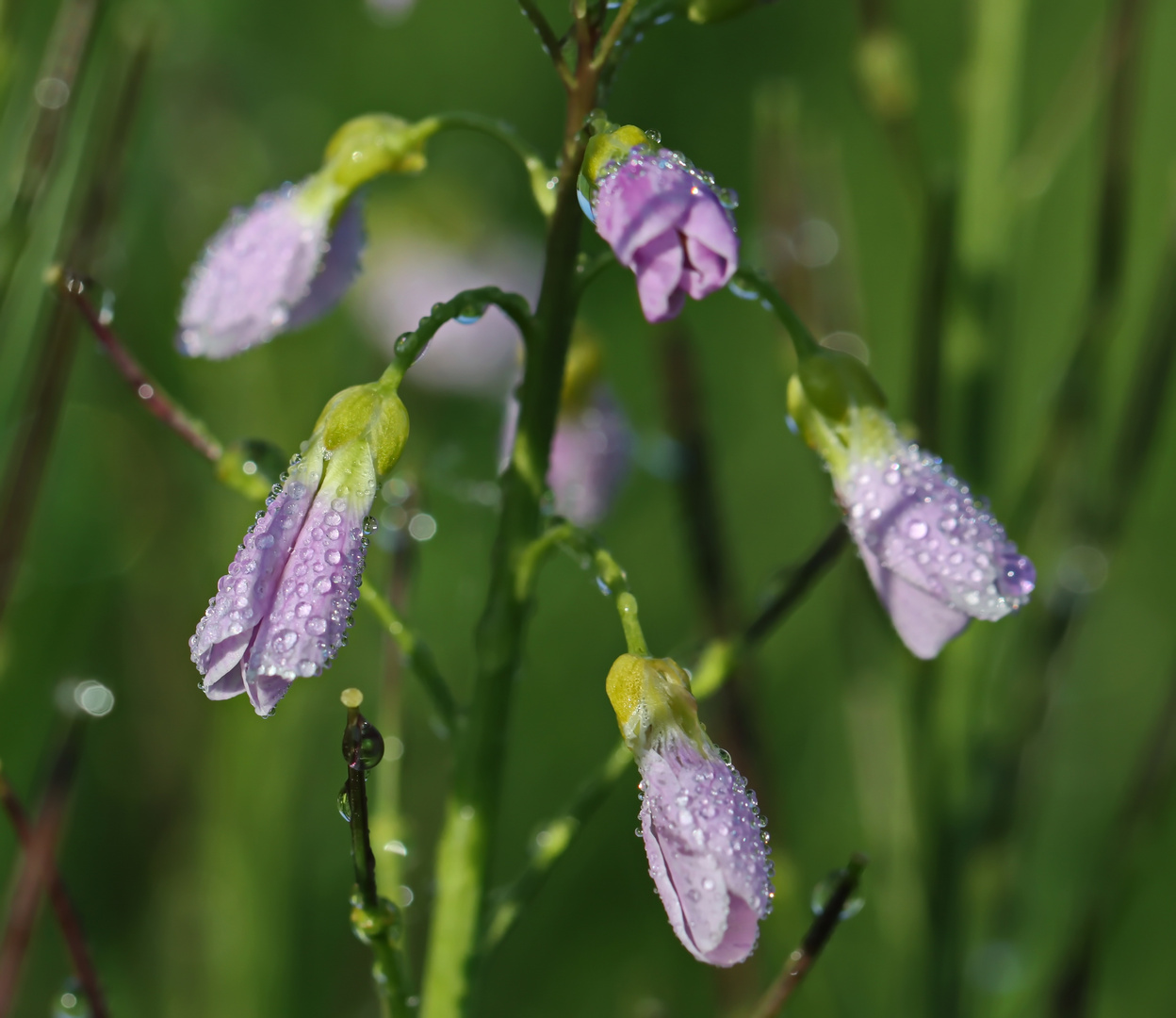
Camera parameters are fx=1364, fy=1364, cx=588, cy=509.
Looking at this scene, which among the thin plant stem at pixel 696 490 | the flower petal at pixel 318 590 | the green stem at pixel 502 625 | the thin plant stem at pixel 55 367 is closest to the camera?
the flower petal at pixel 318 590

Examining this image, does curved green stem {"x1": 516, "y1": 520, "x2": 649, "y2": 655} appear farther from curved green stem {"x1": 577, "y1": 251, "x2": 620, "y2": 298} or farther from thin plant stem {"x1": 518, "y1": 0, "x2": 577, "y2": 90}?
thin plant stem {"x1": 518, "y1": 0, "x2": 577, "y2": 90}

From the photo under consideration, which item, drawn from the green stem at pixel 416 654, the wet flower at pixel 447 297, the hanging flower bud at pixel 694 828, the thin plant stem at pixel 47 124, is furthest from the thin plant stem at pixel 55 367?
the wet flower at pixel 447 297

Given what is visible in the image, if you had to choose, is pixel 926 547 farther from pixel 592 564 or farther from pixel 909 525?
pixel 592 564

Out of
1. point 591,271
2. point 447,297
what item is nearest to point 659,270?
point 591,271

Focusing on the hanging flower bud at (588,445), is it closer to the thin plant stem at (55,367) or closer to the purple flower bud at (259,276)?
the purple flower bud at (259,276)

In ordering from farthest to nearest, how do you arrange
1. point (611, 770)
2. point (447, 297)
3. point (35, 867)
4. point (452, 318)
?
point (447, 297) → point (35, 867) → point (611, 770) → point (452, 318)

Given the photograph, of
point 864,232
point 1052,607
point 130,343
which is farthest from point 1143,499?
point 130,343
